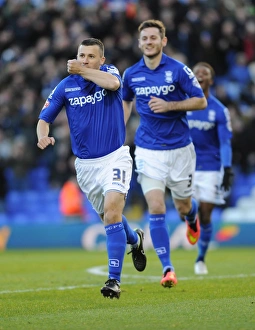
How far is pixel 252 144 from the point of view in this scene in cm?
1841

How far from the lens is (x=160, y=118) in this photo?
28.7 feet

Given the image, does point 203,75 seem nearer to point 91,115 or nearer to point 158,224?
point 158,224

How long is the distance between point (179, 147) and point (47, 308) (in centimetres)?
300

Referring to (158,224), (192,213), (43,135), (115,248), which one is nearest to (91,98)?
(43,135)

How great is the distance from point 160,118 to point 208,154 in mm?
2083

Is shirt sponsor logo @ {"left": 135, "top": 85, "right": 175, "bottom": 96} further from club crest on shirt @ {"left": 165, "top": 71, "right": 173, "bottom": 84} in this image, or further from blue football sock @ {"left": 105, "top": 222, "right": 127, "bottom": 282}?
blue football sock @ {"left": 105, "top": 222, "right": 127, "bottom": 282}

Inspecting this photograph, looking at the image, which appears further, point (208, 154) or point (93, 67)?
point (208, 154)

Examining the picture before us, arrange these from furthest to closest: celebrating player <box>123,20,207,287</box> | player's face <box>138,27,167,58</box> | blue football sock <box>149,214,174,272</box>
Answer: player's face <box>138,27,167,58</box> → celebrating player <box>123,20,207,287</box> → blue football sock <box>149,214,174,272</box>

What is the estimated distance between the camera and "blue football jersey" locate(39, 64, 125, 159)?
7230mm

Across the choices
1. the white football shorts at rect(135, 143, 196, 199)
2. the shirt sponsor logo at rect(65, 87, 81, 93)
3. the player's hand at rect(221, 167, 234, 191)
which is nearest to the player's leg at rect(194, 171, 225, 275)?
the player's hand at rect(221, 167, 234, 191)

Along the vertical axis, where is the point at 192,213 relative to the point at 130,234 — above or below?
below

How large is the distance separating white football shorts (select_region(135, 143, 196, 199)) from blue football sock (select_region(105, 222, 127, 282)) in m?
1.59

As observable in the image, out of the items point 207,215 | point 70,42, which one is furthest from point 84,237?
Answer: point 207,215

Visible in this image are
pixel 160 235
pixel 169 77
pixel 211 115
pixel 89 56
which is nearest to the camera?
pixel 89 56
